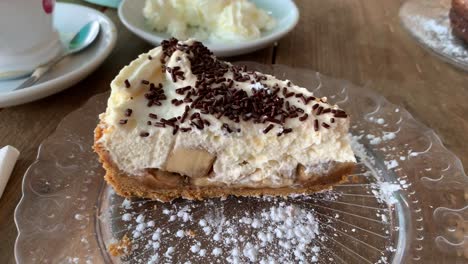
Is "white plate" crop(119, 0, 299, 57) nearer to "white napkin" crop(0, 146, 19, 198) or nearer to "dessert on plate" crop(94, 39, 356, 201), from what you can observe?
"dessert on plate" crop(94, 39, 356, 201)

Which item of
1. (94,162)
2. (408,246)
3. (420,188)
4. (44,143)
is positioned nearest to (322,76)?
(420,188)

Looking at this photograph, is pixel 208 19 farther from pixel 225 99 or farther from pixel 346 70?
pixel 225 99

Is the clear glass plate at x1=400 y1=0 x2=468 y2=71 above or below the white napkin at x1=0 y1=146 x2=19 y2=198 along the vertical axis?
below

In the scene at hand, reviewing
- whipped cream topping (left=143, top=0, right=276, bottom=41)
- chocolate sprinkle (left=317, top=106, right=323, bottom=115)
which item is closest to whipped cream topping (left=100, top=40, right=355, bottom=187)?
chocolate sprinkle (left=317, top=106, right=323, bottom=115)

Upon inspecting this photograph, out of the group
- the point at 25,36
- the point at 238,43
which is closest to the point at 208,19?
the point at 238,43

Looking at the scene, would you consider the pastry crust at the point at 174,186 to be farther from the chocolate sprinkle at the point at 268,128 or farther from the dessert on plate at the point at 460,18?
the dessert on plate at the point at 460,18

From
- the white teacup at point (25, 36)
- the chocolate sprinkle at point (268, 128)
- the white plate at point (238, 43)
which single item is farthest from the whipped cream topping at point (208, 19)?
the chocolate sprinkle at point (268, 128)

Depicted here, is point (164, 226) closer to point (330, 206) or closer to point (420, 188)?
point (330, 206)
